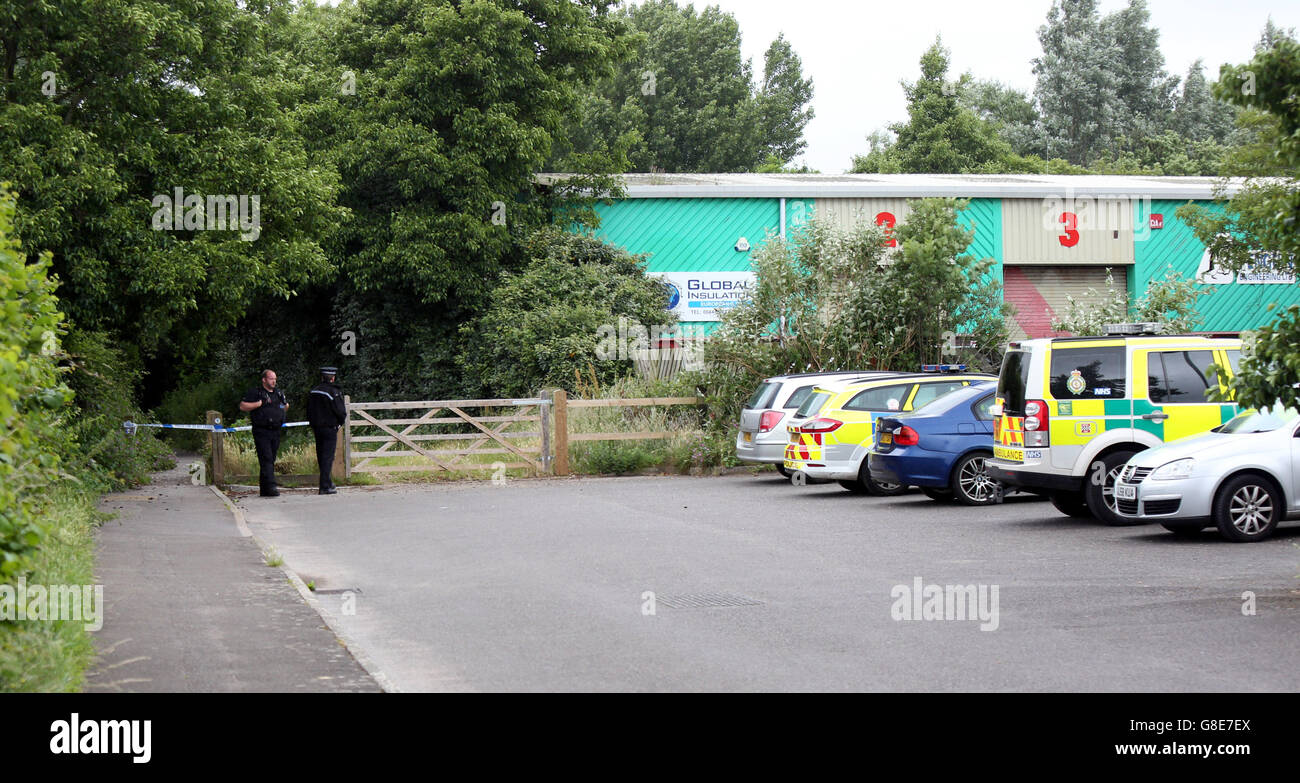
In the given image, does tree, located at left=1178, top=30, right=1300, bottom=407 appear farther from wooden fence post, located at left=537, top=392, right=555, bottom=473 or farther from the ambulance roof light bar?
wooden fence post, located at left=537, top=392, right=555, bottom=473

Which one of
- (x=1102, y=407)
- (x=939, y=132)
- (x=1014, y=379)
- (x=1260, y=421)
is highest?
(x=939, y=132)

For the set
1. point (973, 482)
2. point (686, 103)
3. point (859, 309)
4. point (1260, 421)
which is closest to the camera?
point (1260, 421)

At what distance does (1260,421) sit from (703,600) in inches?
256

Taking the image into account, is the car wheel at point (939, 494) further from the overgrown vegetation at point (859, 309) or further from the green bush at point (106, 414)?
the green bush at point (106, 414)

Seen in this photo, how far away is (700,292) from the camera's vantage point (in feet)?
104

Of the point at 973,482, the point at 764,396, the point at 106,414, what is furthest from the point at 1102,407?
the point at 106,414

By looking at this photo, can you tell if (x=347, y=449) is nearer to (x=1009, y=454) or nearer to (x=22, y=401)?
(x=1009, y=454)

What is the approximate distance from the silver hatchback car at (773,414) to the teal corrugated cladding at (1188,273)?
631 inches

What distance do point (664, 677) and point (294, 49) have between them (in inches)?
1235

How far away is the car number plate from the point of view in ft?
47.6

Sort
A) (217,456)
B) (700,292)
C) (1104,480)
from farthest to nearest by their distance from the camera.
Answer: (700,292)
(217,456)
(1104,480)

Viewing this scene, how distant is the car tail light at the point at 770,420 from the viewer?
20.3 meters

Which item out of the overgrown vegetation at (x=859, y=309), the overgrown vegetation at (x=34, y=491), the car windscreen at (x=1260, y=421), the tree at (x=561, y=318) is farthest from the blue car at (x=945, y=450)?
the tree at (x=561, y=318)
